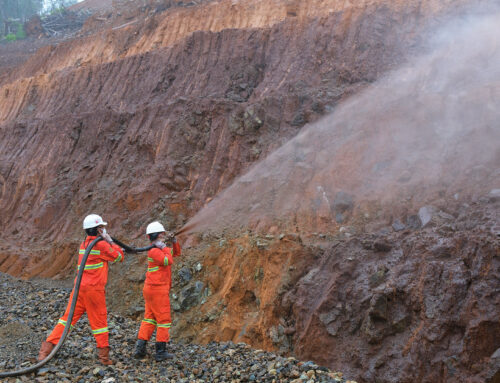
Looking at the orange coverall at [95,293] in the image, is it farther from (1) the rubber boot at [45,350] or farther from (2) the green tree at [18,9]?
(2) the green tree at [18,9]

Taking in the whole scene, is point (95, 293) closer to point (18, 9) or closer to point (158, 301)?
point (158, 301)

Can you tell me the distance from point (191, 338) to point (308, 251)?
7.97ft

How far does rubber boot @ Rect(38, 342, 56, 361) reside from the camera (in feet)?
18.6

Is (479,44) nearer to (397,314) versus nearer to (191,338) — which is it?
(397,314)

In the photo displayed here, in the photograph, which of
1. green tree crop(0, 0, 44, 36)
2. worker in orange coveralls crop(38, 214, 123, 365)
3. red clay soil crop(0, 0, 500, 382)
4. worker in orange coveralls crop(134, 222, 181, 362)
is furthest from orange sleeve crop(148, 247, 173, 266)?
green tree crop(0, 0, 44, 36)

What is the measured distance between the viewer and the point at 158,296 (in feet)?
20.2

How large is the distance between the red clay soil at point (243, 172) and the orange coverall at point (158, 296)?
1.47 meters

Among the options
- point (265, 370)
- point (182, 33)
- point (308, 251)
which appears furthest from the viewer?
point (182, 33)

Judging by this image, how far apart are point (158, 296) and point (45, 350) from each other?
A: 148 cm

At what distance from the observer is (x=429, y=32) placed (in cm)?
1362

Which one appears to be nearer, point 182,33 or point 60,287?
point 60,287

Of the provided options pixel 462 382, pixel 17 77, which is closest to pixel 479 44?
pixel 462 382

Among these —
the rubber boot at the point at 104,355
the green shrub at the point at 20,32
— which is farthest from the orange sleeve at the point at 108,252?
the green shrub at the point at 20,32

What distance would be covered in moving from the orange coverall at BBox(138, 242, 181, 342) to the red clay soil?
1470 mm
